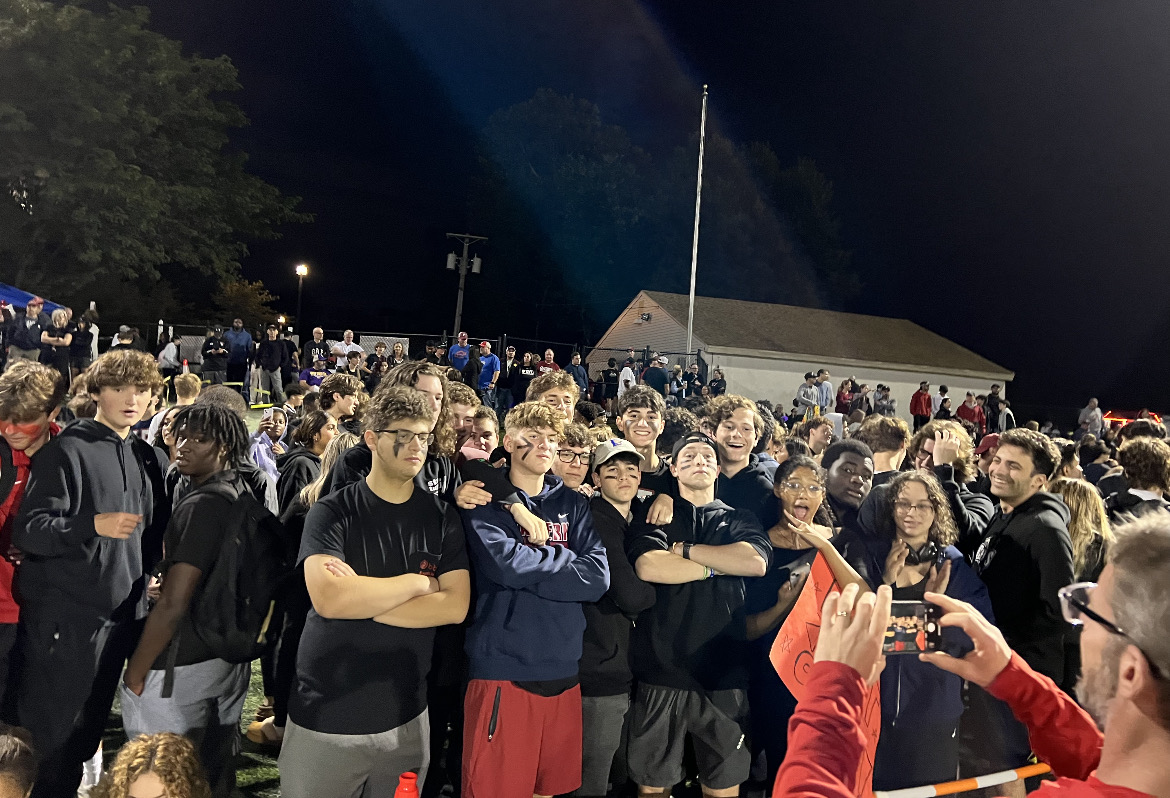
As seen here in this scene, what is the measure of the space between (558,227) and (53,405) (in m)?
45.7

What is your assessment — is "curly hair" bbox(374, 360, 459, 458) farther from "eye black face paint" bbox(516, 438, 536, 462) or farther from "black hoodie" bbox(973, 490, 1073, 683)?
"black hoodie" bbox(973, 490, 1073, 683)

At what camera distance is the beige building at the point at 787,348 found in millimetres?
32312

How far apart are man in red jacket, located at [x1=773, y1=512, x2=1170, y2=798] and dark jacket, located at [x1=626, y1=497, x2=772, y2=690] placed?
2044 mm

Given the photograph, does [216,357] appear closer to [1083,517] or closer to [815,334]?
[1083,517]

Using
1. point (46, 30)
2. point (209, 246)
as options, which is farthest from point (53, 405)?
point (209, 246)

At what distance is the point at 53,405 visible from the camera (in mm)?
3943

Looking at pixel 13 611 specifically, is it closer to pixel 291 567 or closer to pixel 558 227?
pixel 291 567

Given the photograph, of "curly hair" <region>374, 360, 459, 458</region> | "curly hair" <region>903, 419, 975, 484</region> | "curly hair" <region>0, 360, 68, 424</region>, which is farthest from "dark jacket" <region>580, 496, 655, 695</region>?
"curly hair" <region>903, 419, 975, 484</region>

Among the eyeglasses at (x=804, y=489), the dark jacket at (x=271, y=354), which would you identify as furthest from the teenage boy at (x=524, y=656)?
the dark jacket at (x=271, y=354)

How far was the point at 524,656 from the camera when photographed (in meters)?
3.24

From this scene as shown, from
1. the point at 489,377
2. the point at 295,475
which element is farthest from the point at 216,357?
the point at 295,475

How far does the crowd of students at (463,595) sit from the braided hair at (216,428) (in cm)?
1

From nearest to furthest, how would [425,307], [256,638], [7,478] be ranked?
1. [256,638]
2. [7,478]
3. [425,307]

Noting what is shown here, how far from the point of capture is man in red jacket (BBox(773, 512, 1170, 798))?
1288mm
